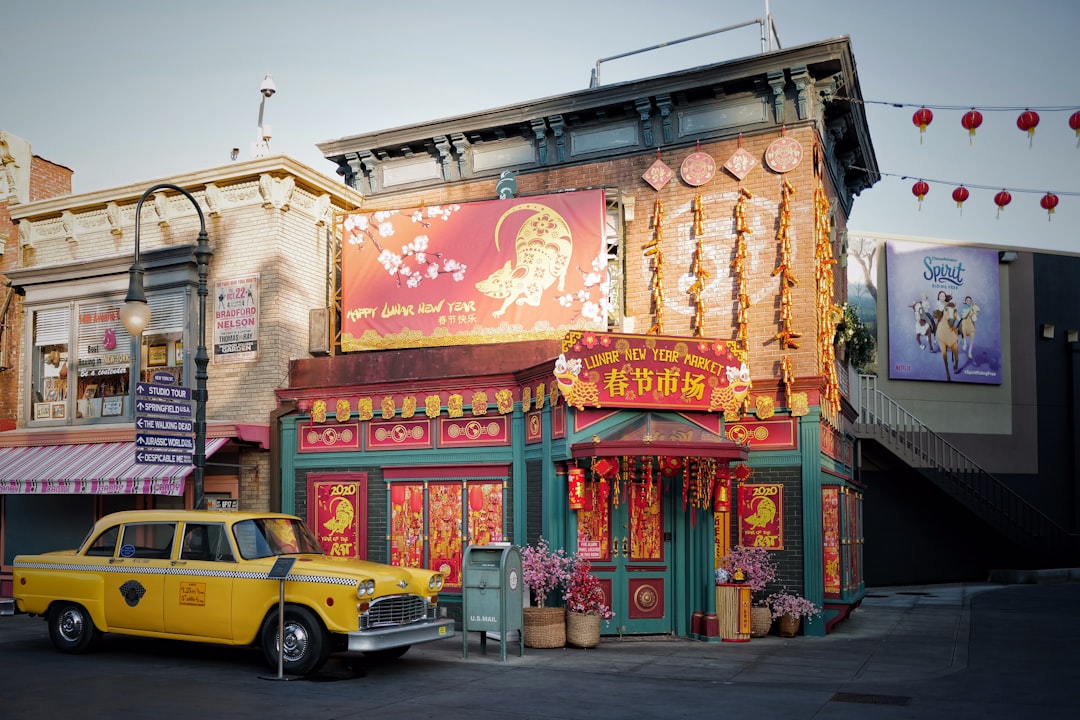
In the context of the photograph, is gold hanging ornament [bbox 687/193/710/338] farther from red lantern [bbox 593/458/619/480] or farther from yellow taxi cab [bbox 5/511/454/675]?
yellow taxi cab [bbox 5/511/454/675]

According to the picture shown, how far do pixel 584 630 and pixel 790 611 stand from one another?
11.5 ft

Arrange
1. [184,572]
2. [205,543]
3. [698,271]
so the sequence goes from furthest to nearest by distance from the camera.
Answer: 1. [698,271]
2. [205,543]
3. [184,572]

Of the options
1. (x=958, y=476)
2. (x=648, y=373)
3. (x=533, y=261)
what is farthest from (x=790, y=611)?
(x=958, y=476)

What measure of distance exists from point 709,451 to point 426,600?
450 cm

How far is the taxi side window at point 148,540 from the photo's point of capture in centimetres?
1241

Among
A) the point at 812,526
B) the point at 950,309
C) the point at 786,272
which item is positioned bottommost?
the point at 812,526

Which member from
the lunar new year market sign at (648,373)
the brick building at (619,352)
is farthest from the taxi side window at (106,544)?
the lunar new year market sign at (648,373)

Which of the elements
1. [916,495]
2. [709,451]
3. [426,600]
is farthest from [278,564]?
[916,495]

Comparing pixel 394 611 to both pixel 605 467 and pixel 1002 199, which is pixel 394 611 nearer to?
pixel 605 467

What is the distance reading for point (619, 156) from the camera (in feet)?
59.9

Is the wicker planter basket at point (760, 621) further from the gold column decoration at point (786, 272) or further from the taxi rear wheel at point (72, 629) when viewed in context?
the taxi rear wheel at point (72, 629)

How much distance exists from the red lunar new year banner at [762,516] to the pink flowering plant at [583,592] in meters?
3.03

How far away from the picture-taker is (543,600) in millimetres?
14305

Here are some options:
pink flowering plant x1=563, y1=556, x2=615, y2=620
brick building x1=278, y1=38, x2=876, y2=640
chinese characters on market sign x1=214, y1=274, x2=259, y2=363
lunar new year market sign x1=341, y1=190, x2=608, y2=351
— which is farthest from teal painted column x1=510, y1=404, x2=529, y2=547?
chinese characters on market sign x1=214, y1=274, x2=259, y2=363
